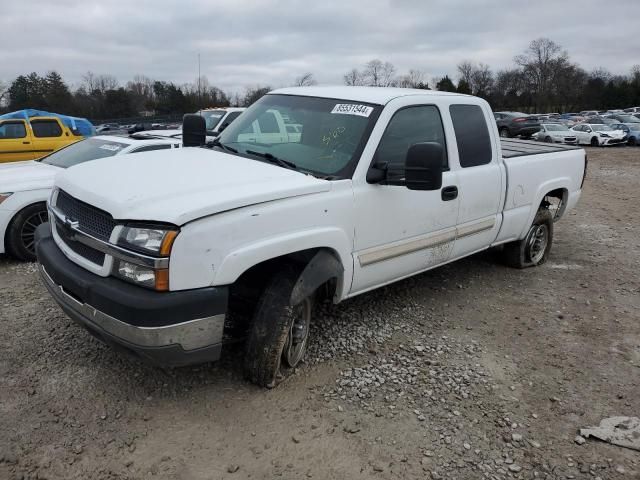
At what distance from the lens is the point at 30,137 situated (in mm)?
14062

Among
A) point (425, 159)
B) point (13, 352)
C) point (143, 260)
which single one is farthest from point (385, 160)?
point (13, 352)

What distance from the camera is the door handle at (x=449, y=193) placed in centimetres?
432

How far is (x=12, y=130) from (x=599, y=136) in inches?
1095

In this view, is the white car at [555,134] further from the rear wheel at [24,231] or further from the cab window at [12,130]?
the rear wheel at [24,231]

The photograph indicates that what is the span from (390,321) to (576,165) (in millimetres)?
3388

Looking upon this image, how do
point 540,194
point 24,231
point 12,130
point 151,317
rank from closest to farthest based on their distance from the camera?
point 151,317, point 540,194, point 24,231, point 12,130

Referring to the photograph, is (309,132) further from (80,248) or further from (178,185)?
(80,248)

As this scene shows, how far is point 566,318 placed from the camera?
4.91 metres

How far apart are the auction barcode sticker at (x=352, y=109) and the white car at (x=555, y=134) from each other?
27.5m

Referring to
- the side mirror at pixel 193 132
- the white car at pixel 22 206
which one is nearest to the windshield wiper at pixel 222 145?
the side mirror at pixel 193 132

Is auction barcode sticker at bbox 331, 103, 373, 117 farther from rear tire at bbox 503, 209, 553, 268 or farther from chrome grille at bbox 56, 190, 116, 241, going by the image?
rear tire at bbox 503, 209, 553, 268

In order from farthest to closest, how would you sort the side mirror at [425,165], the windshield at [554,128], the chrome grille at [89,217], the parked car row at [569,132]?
1. the windshield at [554,128]
2. the parked car row at [569,132]
3. the side mirror at [425,165]
4. the chrome grille at [89,217]

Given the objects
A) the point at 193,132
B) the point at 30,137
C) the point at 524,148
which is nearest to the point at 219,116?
the point at 30,137

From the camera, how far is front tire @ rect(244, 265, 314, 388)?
10.8 feet
